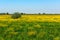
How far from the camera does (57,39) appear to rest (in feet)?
76.8

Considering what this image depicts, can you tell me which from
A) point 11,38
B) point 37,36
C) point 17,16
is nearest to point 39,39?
point 37,36

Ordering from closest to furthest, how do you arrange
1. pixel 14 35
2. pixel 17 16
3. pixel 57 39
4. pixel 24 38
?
1. pixel 57 39
2. pixel 24 38
3. pixel 14 35
4. pixel 17 16

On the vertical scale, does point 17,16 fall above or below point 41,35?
below

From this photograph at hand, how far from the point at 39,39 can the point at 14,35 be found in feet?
11.5

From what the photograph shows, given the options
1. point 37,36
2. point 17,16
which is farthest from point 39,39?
point 17,16

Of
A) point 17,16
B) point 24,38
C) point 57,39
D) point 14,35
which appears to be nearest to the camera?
point 57,39

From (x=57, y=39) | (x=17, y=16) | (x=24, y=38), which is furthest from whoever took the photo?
(x=17, y=16)

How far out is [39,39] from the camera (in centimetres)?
2431

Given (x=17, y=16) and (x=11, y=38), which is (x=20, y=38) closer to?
(x=11, y=38)

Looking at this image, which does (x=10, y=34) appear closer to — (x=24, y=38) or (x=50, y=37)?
(x=24, y=38)

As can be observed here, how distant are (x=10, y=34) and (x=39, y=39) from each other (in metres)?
4.33

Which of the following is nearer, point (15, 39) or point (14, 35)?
point (15, 39)

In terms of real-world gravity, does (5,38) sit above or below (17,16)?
above

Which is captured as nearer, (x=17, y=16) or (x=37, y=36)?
(x=37, y=36)
